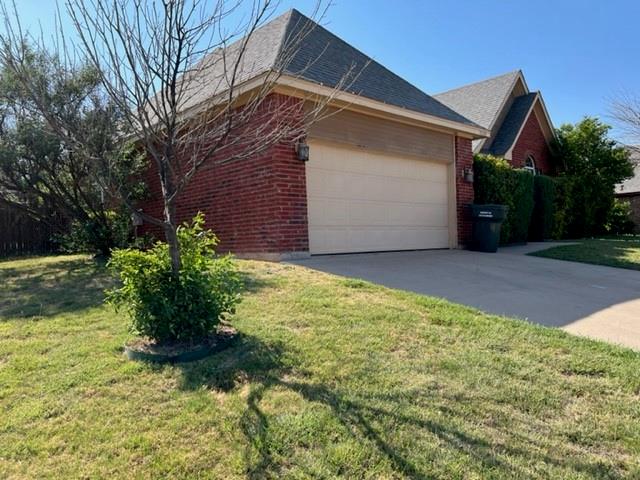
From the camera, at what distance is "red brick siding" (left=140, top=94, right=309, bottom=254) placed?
7711 millimetres

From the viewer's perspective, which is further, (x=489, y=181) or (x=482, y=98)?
(x=482, y=98)

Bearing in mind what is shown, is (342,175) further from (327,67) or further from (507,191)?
(507,191)

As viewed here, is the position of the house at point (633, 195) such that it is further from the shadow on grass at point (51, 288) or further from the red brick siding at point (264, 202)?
the shadow on grass at point (51, 288)

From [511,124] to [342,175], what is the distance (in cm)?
1136

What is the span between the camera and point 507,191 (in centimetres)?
1200

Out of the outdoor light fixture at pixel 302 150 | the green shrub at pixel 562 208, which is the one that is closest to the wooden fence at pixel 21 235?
the outdoor light fixture at pixel 302 150

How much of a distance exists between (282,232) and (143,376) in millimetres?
4668

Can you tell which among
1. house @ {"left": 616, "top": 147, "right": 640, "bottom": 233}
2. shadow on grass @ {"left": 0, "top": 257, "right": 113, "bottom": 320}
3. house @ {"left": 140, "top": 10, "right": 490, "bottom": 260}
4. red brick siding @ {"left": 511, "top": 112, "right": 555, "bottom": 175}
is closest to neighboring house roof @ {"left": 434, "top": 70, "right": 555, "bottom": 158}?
red brick siding @ {"left": 511, "top": 112, "right": 555, "bottom": 175}

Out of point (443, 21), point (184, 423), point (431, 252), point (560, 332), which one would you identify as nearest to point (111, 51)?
point (184, 423)

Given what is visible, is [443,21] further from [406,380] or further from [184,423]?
[184,423]

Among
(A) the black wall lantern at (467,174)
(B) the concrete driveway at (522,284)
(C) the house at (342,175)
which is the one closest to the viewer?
(B) the concrete driveway at (522,284)

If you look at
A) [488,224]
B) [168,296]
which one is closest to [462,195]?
[488,224]

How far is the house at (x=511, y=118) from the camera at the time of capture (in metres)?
16.9

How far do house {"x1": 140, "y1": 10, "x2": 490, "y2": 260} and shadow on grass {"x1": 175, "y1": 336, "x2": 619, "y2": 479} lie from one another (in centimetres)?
465
